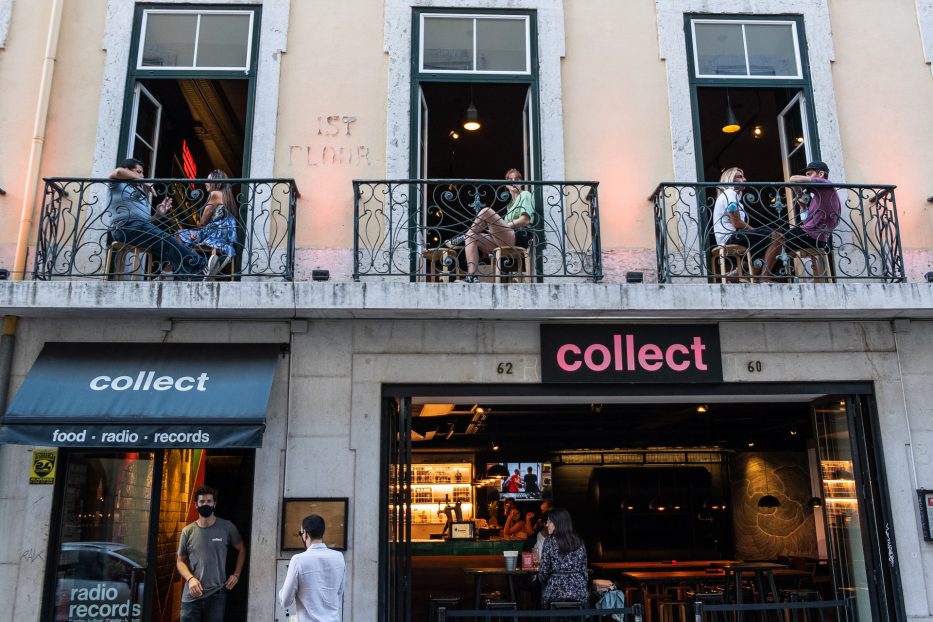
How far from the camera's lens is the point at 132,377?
7.36 meters

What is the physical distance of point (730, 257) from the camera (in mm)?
8461

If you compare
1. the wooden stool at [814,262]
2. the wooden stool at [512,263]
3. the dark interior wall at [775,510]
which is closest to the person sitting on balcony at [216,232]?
the wooden stool at [512,263]

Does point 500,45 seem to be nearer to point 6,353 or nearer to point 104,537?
point 6,353

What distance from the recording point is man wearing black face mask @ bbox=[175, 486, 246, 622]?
7.14m

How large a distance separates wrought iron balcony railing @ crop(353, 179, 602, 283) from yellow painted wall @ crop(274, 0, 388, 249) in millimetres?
270

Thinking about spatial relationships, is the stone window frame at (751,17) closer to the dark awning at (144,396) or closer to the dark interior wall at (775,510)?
the dark awning at (144,396)

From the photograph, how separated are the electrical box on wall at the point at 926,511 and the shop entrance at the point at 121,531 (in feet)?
19.5

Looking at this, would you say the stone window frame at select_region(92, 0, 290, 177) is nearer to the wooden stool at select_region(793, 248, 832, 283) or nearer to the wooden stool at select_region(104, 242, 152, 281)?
the wooden stool at select_region(104, 242, 152, 281)

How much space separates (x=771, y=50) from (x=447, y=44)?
11.3ft

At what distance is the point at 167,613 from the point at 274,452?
2.26 metres

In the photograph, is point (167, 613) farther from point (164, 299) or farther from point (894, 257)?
point (894, 257)

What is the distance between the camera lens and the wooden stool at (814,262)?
8.03 meters

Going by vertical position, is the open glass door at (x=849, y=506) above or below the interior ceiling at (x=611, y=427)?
below

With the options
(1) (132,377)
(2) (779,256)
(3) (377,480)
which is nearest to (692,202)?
(2) (779,256)
